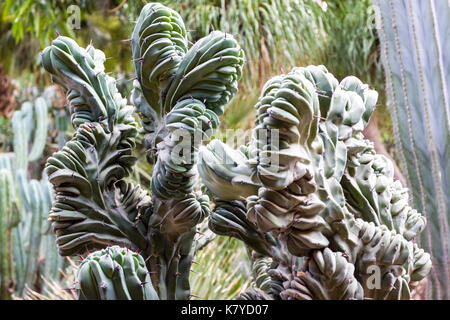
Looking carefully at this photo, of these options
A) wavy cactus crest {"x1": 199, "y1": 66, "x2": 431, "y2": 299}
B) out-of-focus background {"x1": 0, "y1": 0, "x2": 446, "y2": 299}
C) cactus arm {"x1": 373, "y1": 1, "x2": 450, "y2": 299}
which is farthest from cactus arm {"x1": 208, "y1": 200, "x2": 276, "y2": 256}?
cactus arm {"x1": 373, "y1": 1, "x2": 450, "y2": 299}

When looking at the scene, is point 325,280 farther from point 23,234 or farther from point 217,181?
point 23,234

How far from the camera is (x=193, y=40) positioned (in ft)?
4.29

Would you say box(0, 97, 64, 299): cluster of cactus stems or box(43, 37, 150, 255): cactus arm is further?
box(0, 97, 64, 299): cluster of cactus stems

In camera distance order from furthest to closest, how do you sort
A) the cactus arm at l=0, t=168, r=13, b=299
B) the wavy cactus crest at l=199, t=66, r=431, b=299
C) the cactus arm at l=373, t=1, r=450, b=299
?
the cactus arm at l=0, t=168, r=13, b=299 → the cactus arm at l=373, t=1, r=450, b=299 → the wavy cactus crest at l=199, t=66, r=431, b=299

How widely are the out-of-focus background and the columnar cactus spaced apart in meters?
0.27

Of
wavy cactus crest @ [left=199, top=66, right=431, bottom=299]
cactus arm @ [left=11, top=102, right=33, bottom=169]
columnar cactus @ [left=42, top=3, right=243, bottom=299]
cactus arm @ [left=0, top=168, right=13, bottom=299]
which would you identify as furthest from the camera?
cactus arm @ [left=11, top=102, right=33, bottom=169]

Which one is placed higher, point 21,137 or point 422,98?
point 21,137

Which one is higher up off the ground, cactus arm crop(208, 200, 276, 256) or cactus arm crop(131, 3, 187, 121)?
cactus arm crop(131, 3, 187, 121)

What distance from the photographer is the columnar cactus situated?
0.65m

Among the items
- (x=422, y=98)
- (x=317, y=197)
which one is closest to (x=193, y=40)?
(x=422, y=98)

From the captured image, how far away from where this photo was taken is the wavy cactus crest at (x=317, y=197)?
0.52 meters

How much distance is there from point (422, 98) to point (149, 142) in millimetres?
963

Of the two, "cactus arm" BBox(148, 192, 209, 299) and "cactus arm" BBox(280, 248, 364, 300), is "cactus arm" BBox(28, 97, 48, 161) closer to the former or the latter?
"cactus arm" BBox(148, 192, 209, 299)
